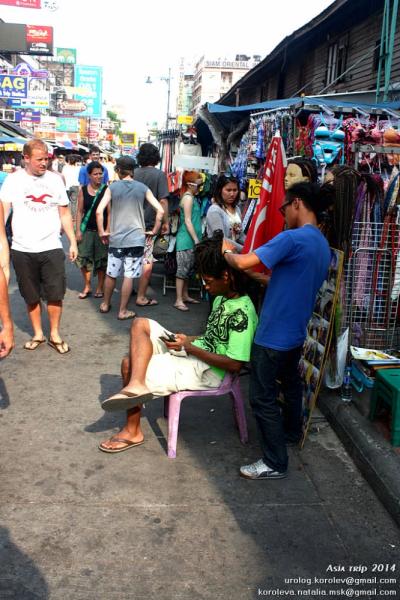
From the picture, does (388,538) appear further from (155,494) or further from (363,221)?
(363,221)

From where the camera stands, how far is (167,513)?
9.63ft

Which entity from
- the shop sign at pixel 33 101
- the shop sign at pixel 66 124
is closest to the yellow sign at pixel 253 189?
the shop sign at pixel 33 101

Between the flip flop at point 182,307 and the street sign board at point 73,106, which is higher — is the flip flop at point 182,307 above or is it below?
below

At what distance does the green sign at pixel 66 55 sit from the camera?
7969 centimetres

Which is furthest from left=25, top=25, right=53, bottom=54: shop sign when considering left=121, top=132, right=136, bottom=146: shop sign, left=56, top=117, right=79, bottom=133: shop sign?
left=121, top=132, right=136, bottom=146: shop sign

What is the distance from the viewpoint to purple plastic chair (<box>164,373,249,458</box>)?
11.4ft

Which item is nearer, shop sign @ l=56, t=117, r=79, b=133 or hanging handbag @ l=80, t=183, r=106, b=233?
hanging handbag @ l=80, t=183, r=106, b=233

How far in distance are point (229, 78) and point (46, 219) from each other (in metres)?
106

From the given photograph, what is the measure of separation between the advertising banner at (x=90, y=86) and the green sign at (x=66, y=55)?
12.0 metres

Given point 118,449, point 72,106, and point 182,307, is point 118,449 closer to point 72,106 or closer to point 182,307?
point 182,307

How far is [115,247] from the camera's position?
6531mm

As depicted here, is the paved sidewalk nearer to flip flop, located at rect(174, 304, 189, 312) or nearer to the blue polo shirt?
the blue polo shirt

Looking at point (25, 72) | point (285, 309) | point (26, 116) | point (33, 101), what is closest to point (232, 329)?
point (285, 309)

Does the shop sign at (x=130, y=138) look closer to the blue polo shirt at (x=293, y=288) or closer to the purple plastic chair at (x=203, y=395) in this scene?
the purple plastic chair at (x=203, y=395)
